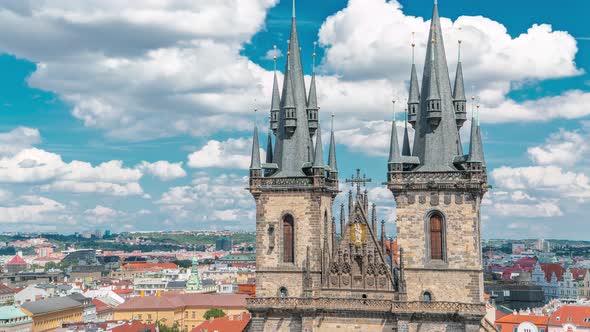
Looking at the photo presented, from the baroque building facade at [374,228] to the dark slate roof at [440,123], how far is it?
77 millimetres

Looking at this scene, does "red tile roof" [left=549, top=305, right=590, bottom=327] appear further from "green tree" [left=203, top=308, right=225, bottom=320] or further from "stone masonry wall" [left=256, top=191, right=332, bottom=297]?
"stone masonry wall" [left=256, top=191, right=332, bottom=297]

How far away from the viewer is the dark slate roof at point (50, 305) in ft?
498

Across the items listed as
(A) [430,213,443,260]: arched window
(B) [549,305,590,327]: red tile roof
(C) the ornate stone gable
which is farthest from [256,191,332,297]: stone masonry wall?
(B) [549,305,590,327]: red tile roof

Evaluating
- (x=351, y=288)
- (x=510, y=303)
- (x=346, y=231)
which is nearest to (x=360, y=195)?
(x=346, y=231)

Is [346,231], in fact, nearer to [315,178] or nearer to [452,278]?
[315,178]

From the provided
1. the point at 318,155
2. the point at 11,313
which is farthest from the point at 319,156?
the point at 11,313

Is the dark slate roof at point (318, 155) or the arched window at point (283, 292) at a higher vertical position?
the dark slate roof at point (318, 155)

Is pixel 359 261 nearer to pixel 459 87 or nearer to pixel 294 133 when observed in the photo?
pixel 294 133

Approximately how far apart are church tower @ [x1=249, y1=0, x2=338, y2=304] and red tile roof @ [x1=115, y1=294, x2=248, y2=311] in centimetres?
9498

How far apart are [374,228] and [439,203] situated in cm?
519

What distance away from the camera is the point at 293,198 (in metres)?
59.5

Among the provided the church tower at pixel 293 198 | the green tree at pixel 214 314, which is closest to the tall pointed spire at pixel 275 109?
the church tower at pixel 293 198

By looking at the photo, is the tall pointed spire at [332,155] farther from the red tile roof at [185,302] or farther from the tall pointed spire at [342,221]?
the red tile roof at [185,302]

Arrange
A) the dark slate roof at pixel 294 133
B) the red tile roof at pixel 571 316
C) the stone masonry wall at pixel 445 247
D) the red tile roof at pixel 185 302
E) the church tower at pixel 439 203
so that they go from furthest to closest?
the red tile roof at pixel 185 302 → the red tile roof at pixel 571 316 → the dark slate roof at pixel 294 133 → the church tower at pixel 439 203 → the stone masonry wall at pixel 445 247
